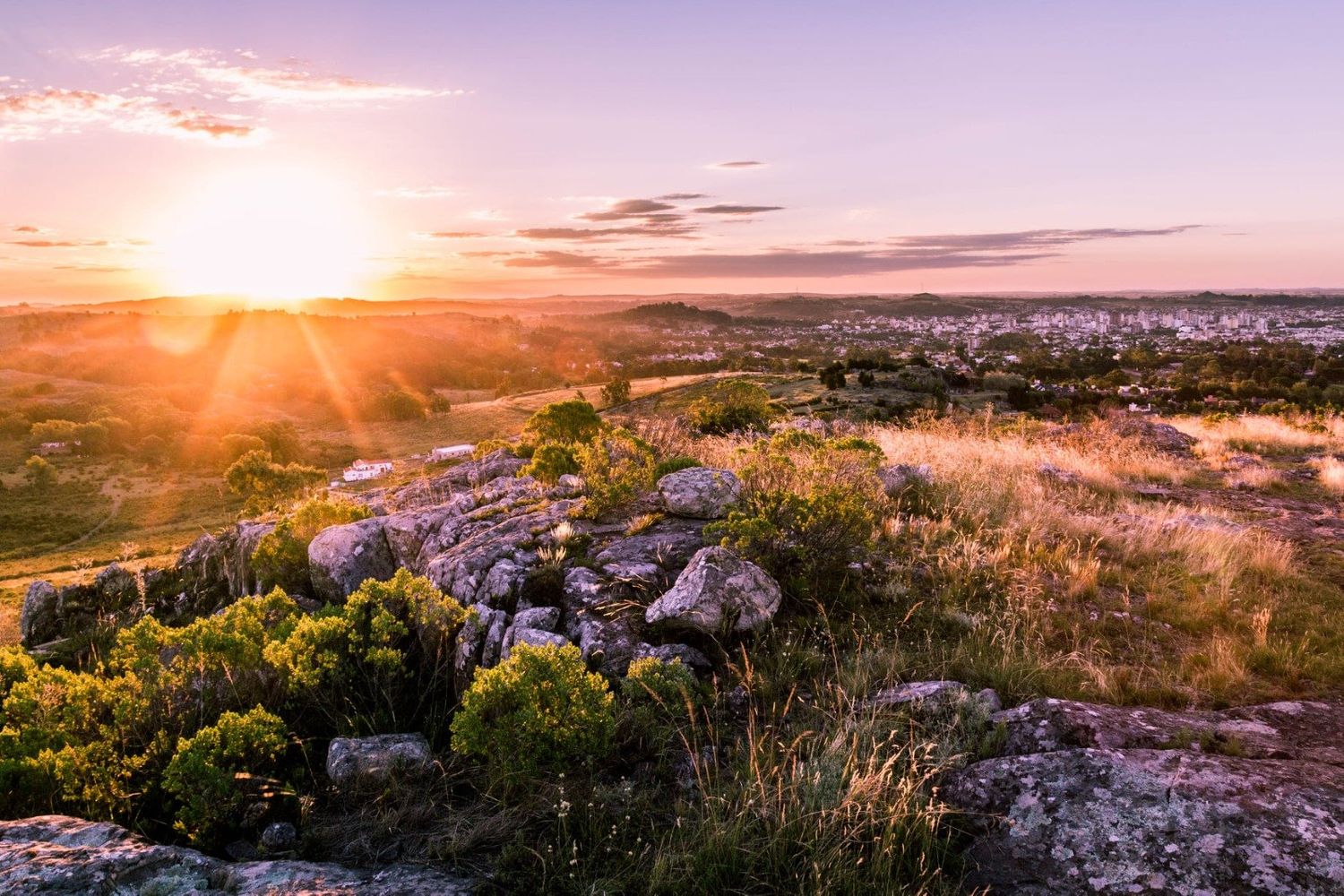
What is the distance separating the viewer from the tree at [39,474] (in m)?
61.9

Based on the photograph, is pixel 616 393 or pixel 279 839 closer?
pixel 279 839

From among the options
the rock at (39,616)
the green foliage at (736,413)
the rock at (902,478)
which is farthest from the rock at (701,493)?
the rock at (39,616)

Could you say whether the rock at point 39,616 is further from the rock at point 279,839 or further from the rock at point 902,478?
the rock at point 902,478

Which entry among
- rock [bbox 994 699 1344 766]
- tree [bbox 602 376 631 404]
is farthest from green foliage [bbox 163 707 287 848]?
tree [bbox 602 376 631 404]

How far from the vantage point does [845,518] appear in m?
6.10

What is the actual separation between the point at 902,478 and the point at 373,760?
7.04 metres

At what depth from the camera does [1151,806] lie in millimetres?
3170

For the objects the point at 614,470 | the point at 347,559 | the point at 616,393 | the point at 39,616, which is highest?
the point at 614,470

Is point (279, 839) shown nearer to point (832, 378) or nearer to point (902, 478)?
point (902, 478)

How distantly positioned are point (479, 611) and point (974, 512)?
5.77m

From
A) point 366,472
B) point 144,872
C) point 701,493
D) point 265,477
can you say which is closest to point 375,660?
point 144,872

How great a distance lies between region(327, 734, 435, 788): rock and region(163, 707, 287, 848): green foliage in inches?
16.0

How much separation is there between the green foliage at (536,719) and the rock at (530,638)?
774 millimetres

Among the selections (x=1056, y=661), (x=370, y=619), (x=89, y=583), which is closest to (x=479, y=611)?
(x=370, y=619)
